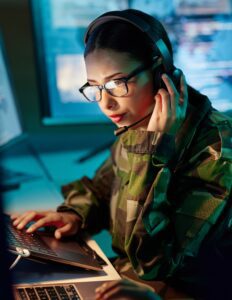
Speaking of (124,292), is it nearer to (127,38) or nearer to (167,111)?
(167,111)

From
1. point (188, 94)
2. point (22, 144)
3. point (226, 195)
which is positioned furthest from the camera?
point (22, 144)

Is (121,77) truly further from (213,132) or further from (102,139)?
(102,139)

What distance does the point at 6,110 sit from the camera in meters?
1.77

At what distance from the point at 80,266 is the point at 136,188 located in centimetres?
20

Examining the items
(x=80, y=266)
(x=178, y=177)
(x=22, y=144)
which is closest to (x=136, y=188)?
(x=178, y=177)

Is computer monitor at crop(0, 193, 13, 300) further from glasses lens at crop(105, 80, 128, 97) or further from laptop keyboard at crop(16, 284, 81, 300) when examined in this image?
glasses lens at crop(105, 80, 128, 97)

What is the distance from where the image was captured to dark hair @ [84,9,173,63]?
3.36ft

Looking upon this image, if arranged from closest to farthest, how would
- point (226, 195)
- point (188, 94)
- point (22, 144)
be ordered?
point (226, 195)
point (188, 94)
point (22, 144)

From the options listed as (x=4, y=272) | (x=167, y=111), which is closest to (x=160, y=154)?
(x=167, y=111)

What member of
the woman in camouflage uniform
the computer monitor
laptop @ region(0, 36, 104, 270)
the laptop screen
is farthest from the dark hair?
the laptop screen

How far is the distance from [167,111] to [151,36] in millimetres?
144

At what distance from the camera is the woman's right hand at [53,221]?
1.23 m

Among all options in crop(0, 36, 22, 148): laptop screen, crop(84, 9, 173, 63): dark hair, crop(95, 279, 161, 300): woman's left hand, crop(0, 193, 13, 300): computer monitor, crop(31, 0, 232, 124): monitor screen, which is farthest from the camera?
crop(31, 0, 232, 124): monitor screen

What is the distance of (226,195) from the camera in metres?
0.99
